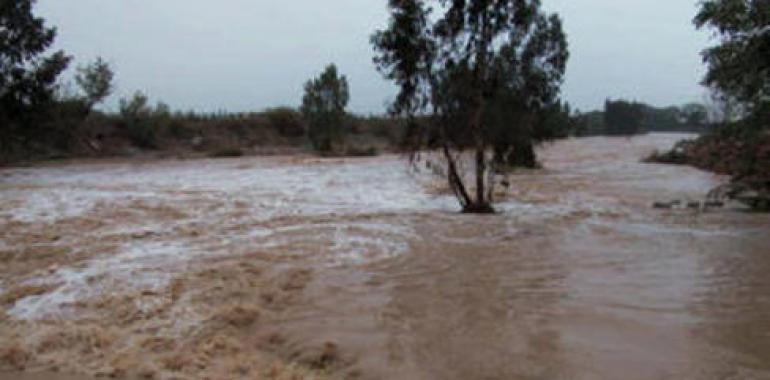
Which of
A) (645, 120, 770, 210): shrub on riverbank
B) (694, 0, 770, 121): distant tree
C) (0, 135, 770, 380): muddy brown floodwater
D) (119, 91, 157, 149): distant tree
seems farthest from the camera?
(119, 91, 157, 149): distant tree

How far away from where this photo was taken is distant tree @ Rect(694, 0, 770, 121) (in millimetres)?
11422

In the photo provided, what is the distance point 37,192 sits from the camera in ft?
53.8

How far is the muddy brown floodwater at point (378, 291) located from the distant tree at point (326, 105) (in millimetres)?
23097

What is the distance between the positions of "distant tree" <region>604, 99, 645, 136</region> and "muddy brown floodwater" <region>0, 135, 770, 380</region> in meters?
42.6

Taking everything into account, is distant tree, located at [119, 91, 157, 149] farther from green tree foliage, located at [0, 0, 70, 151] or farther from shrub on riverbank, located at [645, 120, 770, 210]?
shrub on riverbank, located at [645, 120, 770, 210]

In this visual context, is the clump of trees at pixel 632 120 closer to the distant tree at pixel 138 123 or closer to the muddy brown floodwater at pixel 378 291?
the distant tree at pixel 138 123

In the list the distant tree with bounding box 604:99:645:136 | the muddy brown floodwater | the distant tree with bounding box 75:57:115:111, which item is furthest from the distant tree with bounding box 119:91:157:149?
the distant tree with bounding box 604:99:645:136

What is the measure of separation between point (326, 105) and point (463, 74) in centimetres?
2476

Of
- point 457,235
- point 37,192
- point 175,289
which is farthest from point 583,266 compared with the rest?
point 37,192

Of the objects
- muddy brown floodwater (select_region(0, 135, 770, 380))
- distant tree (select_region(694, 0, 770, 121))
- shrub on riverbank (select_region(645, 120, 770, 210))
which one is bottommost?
muddy brown floodwater (select_region(0, 135, 770, 380))

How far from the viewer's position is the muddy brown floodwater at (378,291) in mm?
4918

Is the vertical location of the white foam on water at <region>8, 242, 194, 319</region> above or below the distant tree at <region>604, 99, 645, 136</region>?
below

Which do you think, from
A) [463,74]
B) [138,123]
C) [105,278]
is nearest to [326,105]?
[138,123]

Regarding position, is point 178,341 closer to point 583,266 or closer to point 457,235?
point 583,266
